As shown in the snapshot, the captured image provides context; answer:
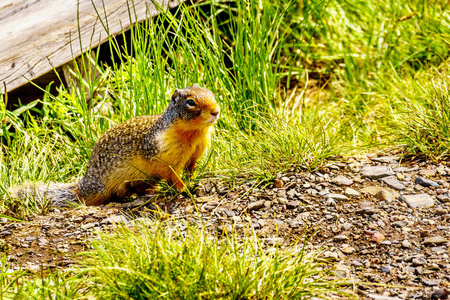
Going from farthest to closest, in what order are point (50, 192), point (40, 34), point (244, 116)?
point (40, 34)
point (244, 116)
point (50, 192)

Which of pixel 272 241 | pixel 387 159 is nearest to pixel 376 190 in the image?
pixel 387 159

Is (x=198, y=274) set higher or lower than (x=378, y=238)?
higher

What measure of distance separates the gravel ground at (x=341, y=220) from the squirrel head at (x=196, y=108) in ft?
1.84

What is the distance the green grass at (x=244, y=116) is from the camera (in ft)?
9.75

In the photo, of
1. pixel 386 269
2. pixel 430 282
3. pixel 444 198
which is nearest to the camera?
pixel 430 282

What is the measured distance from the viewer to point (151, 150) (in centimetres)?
439

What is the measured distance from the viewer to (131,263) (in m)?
2.94

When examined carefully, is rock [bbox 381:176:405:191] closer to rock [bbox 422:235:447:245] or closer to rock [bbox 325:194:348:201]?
rock [bbox 325:194:348:201]

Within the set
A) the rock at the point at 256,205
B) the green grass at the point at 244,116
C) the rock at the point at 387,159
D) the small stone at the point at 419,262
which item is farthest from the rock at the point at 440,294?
the rock at the point at 387,159

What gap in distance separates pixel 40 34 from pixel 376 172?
3.61 m

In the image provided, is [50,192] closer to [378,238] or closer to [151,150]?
[151,150]

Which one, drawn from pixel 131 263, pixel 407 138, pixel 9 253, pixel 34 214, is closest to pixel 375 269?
pixel 131 263

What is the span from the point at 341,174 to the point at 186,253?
1772 mm

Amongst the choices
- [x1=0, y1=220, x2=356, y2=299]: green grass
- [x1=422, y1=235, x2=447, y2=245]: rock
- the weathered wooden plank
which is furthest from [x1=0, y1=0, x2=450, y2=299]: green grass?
[x1=422, y1=235, x2=447, y2=245]: rock
